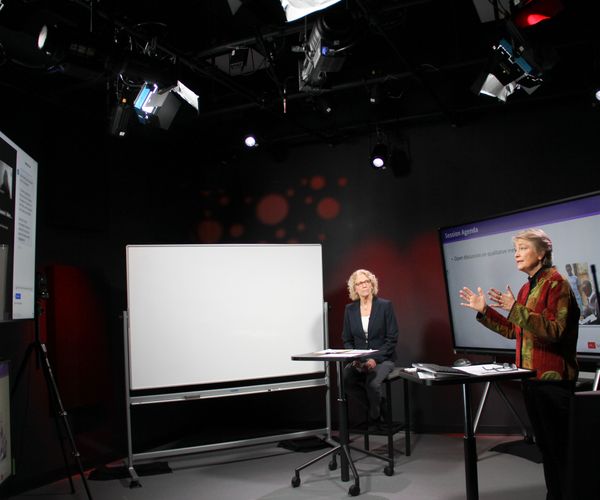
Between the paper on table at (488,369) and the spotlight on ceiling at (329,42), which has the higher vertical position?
the spotlight on ceiling at (329,42)

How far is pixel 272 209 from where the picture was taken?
20.3ft

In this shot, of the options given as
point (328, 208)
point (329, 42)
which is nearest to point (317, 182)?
point (328, 208)

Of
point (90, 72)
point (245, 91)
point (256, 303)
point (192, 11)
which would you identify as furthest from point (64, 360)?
point (192, 11)

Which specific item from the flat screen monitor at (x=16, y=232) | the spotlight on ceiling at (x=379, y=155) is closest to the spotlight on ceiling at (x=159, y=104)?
the flat screen monitor at (x=16, y=232)

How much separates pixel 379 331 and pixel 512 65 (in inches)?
93.5

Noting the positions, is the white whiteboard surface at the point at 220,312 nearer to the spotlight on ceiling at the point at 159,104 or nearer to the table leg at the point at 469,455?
the spotlight on ceiling at the point at 159,104

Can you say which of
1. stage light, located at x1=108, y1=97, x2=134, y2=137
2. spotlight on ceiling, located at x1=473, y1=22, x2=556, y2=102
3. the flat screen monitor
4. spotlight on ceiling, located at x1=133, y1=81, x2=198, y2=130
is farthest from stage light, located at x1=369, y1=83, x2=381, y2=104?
the flat screen monitor

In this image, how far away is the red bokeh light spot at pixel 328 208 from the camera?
594 centimetres

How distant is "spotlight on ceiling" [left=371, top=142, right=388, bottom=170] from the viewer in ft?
17.6

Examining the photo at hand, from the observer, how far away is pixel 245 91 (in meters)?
4.80

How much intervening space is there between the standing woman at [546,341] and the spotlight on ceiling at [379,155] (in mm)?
2871

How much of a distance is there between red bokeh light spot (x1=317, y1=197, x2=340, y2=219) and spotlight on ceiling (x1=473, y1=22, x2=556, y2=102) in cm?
210

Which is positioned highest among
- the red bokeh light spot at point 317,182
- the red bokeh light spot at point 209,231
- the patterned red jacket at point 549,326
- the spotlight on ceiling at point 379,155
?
the spotlight on ceiling at point 379,155

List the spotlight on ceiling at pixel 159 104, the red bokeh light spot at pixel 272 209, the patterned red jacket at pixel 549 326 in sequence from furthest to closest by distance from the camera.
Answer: the red bokeh light spot at pixel 272 209 → the spotlight on ceiling at pixel 159 104 → the patterned red jacket at pixel 549 326
